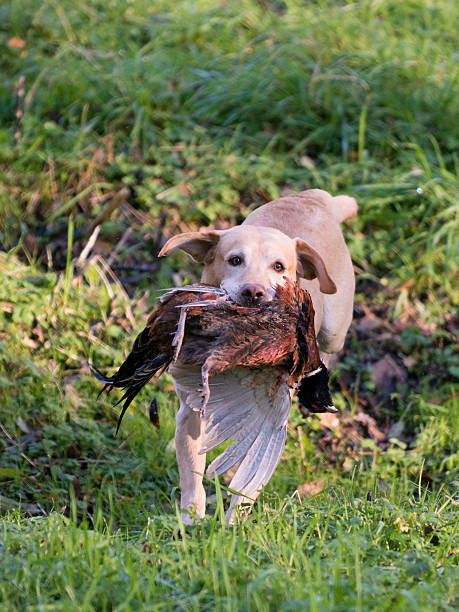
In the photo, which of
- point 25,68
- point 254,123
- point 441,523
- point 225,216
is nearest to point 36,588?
point 441,523

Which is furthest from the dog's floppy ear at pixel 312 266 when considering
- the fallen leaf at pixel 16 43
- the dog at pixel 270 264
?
the fallen leaf at pixel 16 43

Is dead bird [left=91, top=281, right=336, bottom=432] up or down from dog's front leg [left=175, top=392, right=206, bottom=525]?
up

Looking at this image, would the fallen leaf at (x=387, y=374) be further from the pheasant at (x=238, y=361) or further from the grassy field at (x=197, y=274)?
the pheasant at (x=238, y=361)

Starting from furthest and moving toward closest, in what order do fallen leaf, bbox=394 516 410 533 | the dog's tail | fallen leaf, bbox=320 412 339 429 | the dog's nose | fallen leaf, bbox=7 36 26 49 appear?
fallen leaf, bbox=7 36 26 49 < the dog's tail < fallen leaf, bbox=320 412 339 429 < the dog's nose < fallen leaf, bbox=394 516 410 533

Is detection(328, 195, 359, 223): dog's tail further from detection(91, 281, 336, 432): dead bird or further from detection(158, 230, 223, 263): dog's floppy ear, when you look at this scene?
detection(91, 281, 336, 432): dead bird

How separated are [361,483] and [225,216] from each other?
2672 millimetres

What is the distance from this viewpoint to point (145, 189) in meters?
6.38

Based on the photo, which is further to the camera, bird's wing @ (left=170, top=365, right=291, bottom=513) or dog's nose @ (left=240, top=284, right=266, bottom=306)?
dog's nose @ (left=240, top=284, right=266, bottom=306)

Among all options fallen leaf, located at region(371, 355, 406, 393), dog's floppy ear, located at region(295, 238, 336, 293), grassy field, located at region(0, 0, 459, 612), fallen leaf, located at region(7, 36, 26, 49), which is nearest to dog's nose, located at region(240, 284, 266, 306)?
dog's floppy ear, located at region(295, 238, 336, 293)

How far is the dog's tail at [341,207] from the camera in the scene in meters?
5.13

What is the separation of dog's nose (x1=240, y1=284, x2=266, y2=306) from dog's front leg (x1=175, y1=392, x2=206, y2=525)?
1.98ft

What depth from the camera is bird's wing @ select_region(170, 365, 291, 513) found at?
10.3ft

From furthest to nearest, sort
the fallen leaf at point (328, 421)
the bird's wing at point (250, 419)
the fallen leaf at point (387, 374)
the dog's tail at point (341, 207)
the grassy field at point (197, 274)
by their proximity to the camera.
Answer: the fallen leaf at point (387, 374), the dog's tail at point (341, 207), the fallen leaf at point (328, 421), the bird's wing at point (250, 419), the grassy field at point (197, 274)

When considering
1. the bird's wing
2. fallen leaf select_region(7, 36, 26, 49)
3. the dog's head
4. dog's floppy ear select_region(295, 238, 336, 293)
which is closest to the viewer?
the bird's wing
